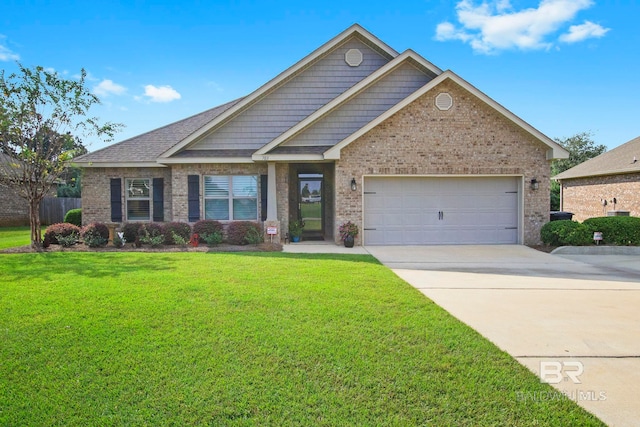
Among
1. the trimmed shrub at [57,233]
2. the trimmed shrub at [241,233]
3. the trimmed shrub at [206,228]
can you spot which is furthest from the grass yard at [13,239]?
the trimmed shrub at [241,233]

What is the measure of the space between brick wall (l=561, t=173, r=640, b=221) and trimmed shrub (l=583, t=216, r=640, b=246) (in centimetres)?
752

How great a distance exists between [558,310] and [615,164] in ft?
61.5

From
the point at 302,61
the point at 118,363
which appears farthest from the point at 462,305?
the point at 302,61

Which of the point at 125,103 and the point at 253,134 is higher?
the point at 125,103

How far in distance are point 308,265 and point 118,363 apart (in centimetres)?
536

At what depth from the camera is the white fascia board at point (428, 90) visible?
1195 centimetres

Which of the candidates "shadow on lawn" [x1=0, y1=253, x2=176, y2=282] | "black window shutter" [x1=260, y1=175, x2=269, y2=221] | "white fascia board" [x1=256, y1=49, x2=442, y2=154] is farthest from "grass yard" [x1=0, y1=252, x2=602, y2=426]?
"white fascia board" [x1=256, y1=49, x2=442, y2=154]

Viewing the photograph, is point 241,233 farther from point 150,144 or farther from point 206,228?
point 150,144

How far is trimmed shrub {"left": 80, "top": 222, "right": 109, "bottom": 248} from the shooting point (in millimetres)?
11867

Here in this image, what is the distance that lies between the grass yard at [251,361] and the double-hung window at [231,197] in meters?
7.28

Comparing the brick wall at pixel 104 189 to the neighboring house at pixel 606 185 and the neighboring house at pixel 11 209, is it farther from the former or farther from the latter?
the neighboring house at pixel 606 185

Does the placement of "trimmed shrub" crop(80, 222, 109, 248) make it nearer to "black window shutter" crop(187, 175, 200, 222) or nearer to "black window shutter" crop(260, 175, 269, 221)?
"black window shutter" crop(187, 175, 200, 222)

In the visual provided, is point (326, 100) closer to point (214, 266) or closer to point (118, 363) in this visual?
point (214, 266)

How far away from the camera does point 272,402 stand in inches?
117
